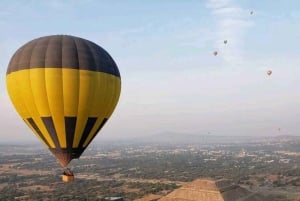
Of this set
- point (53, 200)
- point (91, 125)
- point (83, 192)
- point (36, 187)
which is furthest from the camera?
Result: point (36, 187)

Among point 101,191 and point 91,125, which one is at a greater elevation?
Result: point 91,125

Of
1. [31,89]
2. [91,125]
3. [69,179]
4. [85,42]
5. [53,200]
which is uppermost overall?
[85,42]

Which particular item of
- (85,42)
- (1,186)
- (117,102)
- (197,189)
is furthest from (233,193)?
(1,186)

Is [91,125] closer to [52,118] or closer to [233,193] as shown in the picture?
[52,118]

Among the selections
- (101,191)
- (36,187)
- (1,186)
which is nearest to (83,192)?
(101,191)

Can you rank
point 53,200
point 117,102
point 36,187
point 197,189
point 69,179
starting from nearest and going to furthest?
1. point 69,179
2. point 117,102
3. point 197,189
4. point 53,200
5. point 36,187

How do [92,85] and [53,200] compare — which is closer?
[92,85]
